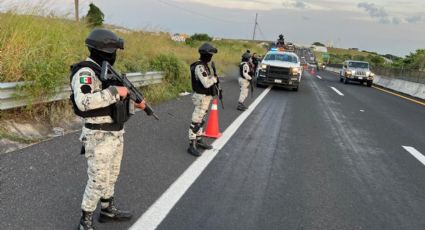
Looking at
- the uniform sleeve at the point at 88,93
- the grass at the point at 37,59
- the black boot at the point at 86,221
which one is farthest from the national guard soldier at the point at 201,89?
the uniform sleeve at the point at 88,93

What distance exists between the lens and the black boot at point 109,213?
12.8 ft

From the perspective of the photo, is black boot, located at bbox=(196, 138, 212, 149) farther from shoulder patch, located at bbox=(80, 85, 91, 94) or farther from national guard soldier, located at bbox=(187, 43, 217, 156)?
shoulder patch, located at bbox=(80, 85, 91, 94)

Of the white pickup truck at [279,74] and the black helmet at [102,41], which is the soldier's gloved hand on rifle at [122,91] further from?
the white pickup truck at [279,74]

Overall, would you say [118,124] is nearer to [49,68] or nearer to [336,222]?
[336,222]

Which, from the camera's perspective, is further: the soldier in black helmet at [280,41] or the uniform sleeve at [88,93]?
the soldier in black helmet at [280,41]

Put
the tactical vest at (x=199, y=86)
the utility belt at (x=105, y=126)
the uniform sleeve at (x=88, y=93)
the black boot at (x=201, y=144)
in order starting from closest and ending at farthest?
the uniform sleeve at (x=88, y=93) → the utility belt at (x=105, y=126) → the tactical vest at (x=199, y=86) → the black boot at (x=201, y=144)

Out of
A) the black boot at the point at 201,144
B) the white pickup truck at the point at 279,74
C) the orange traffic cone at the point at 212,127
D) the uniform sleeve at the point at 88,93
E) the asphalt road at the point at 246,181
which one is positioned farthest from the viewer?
the white pickup truck at the point at 279,74

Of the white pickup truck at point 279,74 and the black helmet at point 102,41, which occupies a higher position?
the black helmet at point 102,41

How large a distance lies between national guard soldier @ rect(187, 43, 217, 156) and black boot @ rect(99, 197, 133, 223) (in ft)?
8.66

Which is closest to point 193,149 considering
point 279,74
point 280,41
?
point 279,74

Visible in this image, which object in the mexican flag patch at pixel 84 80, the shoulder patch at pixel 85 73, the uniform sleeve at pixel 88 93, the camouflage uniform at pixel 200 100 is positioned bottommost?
the camouflage uniform at pixel 200 100

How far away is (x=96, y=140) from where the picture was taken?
3.57 meters

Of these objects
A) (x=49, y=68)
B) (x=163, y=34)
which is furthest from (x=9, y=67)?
(x=163, y=34)

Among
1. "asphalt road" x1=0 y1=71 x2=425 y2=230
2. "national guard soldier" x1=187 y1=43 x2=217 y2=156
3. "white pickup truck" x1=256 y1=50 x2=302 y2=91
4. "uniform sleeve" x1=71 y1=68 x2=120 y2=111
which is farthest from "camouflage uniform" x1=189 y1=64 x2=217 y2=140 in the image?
"white pickup truck" x1=256 y1=50 x2=302 y2=91
